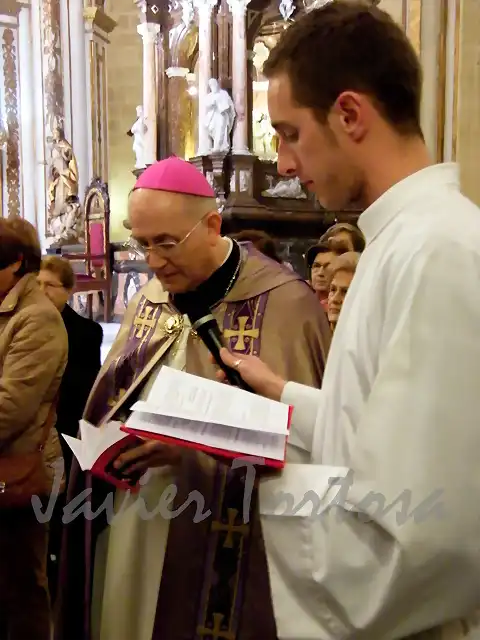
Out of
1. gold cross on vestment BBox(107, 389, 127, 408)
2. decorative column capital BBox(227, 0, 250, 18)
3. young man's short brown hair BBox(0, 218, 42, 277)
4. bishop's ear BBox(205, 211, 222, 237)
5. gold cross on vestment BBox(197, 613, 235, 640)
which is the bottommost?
gold cross on vestment BBox(197, 613, 235, 640)

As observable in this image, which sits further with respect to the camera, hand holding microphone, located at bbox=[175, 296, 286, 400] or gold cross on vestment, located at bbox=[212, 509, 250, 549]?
gold cross on vestment, located at bbox=[212, 509, 250, 549]

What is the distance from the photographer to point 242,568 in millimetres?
2090

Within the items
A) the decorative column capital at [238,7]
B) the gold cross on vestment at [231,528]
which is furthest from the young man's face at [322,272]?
the decorative column capital at [238,7]

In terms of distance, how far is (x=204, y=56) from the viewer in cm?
1023

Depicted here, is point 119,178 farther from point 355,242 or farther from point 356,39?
point 356,39

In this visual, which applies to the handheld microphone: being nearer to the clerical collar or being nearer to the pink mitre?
the clerical collar

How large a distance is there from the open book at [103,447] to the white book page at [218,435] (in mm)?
308

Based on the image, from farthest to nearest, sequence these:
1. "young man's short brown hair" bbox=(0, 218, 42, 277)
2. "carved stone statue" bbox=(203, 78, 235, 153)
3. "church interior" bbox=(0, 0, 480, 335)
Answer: "carved stone statue" bbox=(203, 78, 235, 153)
"church interior" bbox=(0, 0, 480, 335)
"young man's short brown hair" bbox=(0, 218, 42, 277)

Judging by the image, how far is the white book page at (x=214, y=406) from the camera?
4.14 ft

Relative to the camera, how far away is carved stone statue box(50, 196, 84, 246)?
11984 millimetres

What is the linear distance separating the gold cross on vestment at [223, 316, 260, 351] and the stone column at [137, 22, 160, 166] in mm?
9564

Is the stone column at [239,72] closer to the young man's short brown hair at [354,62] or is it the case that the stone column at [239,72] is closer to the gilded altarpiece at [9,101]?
the gilded altarpiece at [9,101]

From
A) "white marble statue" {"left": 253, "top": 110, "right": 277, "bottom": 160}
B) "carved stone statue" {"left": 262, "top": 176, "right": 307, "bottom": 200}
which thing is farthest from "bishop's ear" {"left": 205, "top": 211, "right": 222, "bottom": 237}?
"white marble statue" {"left": 253, "top": 110, "right": 277, "bottom": 160}

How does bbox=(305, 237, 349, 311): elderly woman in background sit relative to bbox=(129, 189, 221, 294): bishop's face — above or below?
below
